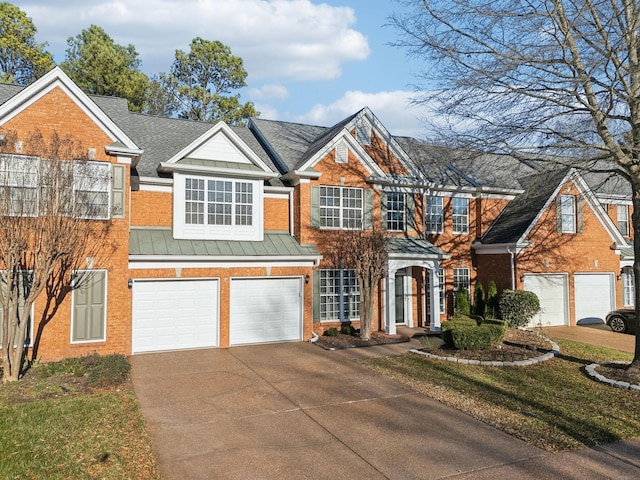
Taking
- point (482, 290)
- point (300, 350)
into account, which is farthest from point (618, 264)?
point (300, 350)

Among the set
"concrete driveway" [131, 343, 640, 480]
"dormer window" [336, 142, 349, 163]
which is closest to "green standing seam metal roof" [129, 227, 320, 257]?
Answer: "dormer window" [336, 142, 349, 163]

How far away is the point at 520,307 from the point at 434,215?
5.21 meters

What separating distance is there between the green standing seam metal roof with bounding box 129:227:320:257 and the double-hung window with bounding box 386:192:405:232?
12.7 feet

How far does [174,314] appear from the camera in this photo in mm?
13852

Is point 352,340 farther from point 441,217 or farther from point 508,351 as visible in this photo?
point 441,217

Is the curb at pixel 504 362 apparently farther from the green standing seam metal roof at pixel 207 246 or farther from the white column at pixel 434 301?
the green standing seam metal roof at pixel 207 246

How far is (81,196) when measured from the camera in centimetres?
1102

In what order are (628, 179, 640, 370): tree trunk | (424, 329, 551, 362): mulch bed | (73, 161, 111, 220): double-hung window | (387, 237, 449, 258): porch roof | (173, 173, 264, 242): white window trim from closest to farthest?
(628, 179, 640, 370): tree trunk → (73, 161, 111, 220): double-hung window → (424, 329, 551, 362): mulch bed → (173, 173, 264, 242): white window trim → (387, 237, 449, 258): porch roof

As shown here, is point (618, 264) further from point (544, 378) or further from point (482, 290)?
point (544, 378)

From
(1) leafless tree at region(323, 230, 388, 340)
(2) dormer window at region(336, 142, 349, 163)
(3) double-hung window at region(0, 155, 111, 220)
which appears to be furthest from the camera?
(2) dormer window at region(336, 142, 349, 163)

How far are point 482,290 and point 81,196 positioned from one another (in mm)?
15783

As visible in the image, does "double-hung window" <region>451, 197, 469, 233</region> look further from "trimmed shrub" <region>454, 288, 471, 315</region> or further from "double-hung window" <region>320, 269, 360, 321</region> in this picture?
"double-hung window" <region>320, 269, 360, 321</region>

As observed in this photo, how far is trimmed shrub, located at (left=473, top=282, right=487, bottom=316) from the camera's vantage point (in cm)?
1891

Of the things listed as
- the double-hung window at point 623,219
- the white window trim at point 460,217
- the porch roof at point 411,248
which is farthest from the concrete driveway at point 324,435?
the double-hung window at point 623,219
